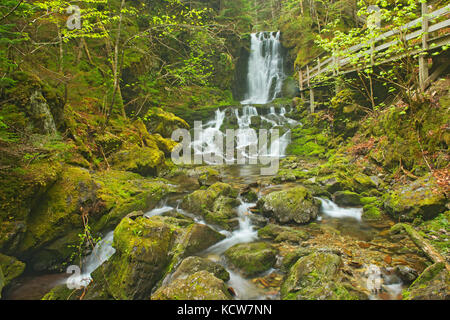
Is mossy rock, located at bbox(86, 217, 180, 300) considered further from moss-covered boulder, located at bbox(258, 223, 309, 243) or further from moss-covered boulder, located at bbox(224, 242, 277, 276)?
moss-covered boulder, located at bbox(258, 223, 309, 243)

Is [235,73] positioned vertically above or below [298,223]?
above

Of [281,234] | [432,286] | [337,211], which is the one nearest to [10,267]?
[281,234]

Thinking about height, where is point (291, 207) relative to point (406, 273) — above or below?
above

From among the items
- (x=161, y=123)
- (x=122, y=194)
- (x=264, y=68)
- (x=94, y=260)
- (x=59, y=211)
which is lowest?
(x=94, y=260)

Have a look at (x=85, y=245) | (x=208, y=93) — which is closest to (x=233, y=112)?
(x=208, y=93)

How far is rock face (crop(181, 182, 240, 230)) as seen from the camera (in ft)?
18.3

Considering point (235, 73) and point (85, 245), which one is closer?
point (85, 245)

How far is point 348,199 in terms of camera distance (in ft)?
20.0

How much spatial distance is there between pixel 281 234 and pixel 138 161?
5690 mm

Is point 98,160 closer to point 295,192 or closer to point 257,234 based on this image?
point 257,234

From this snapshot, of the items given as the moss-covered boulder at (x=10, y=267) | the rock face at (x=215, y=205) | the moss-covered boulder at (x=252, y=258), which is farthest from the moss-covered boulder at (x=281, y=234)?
the moss-covered boulder at (x=10, y=267)

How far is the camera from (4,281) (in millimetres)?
3316

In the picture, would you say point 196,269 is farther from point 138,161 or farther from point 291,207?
point 138,161

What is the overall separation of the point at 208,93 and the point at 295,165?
13.2 metres
